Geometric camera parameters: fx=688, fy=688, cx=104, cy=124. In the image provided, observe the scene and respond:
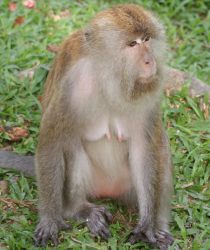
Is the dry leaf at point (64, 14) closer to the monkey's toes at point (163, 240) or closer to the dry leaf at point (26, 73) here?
the dry leaf at point (26, 73)

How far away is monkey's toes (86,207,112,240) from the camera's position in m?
4.81

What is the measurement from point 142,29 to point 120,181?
1305 mm

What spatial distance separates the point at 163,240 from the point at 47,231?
32.0 inches

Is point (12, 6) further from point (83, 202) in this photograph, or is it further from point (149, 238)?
point (149, 238)

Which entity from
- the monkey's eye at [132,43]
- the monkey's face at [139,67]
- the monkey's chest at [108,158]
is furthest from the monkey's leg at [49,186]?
the monkey's eye at [132,43]

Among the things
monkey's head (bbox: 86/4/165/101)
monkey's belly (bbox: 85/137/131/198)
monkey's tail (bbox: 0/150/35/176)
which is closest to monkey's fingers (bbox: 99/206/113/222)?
monkey's belly (bbox: 85/137/131/198)

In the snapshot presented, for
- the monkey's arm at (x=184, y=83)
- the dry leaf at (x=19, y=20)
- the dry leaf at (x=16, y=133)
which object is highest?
the dry leaf at (x=19, y=20)

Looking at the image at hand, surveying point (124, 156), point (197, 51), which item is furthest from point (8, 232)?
point (197, 51)

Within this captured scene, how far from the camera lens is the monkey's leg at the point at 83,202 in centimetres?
479

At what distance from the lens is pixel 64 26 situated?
6977 millimetres

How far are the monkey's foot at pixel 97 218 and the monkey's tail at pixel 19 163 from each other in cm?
62

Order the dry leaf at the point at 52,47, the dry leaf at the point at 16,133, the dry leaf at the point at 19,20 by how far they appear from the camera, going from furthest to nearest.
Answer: the dry leaf at the point at 19,20, the dry leaf at the point at 52,47, the dry leaf at the point at 16,133

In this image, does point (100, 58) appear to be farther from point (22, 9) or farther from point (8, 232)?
point (22, 9)

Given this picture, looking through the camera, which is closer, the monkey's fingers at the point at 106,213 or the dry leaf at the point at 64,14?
the monkey's fingers at the point at 106,213
